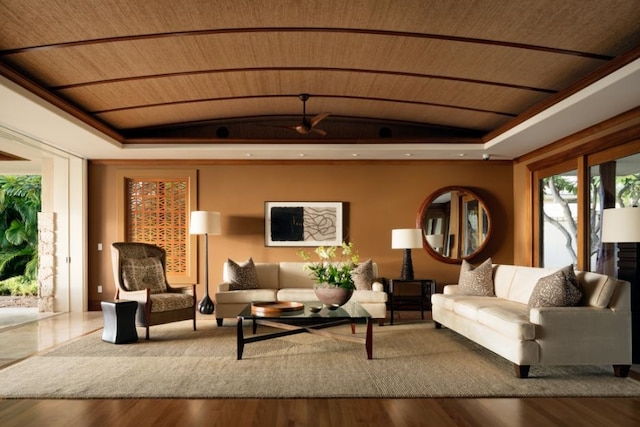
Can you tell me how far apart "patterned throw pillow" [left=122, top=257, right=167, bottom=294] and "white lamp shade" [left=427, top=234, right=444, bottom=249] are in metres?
3.85

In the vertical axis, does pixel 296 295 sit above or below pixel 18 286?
above

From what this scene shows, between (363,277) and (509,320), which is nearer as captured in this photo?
(509,320)

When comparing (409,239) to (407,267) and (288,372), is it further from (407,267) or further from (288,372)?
(288,372)

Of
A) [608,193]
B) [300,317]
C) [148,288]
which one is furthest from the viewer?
[148,288]

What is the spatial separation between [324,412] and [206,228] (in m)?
4.25

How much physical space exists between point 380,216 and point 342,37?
12.5 ft

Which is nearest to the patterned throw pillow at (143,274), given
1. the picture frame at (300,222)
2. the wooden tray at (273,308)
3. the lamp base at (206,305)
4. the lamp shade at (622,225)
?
the lamp base at (206,305)

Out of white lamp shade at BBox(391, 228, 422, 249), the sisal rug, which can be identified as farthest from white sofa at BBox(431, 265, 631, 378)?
white lamp shade at BBox(391, 228, 422, 249)

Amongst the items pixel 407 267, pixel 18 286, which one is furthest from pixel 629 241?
pixel 18 286

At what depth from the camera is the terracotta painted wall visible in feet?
25.3

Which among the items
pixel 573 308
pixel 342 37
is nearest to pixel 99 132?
pixel 342 37

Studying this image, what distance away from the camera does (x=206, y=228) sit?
22.9ft

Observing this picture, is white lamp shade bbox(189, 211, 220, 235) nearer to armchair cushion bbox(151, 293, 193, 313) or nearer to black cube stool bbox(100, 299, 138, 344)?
armchair cushion bbox(151, 293, 193, 313)

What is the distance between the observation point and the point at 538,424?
9.77 ft
